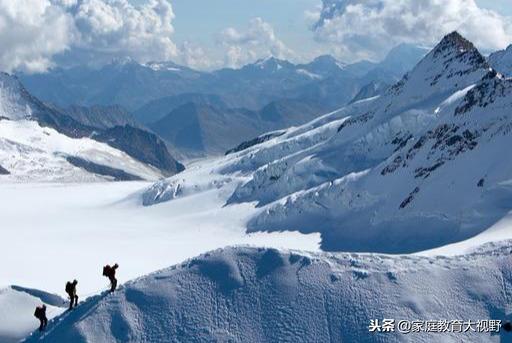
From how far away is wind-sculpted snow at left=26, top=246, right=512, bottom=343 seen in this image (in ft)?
119

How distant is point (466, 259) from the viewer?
41.0 metres

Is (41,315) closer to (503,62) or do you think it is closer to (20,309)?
(20,309)

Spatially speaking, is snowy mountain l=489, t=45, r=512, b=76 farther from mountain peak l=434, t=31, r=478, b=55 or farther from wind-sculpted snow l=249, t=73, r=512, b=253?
Answer: wind-sculpted snow l=249, t=73, r=512, b=253

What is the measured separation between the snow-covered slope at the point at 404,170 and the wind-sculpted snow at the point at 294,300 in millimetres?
25487

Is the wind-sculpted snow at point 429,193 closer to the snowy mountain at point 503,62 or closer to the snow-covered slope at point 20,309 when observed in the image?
the snow-covered slope at point 20,309

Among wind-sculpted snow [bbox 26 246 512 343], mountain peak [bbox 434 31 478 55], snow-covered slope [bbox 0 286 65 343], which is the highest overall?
mountain peak [bbox 434 31 478 55]

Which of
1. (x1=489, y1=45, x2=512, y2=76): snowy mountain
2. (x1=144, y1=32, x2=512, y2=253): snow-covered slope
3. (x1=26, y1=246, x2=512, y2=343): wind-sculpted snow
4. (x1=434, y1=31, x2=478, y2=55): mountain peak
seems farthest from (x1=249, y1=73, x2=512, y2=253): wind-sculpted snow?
(x1=489, y1=45, x2=512, y2=76): snowy mountain

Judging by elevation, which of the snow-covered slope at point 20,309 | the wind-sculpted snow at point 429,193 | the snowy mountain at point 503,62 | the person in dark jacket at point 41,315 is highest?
the snowy mountain at point 503,62

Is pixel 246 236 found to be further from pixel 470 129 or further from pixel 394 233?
pixel 470 129

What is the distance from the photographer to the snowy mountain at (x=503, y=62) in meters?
155

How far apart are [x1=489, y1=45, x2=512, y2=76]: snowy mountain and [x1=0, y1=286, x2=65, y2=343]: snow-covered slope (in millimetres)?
128923

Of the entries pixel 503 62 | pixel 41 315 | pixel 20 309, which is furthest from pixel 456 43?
pixel 41 315

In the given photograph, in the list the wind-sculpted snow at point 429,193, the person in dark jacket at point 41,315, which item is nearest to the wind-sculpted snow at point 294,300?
the person in dark jacket at point 41,315

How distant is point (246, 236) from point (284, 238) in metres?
7.99
